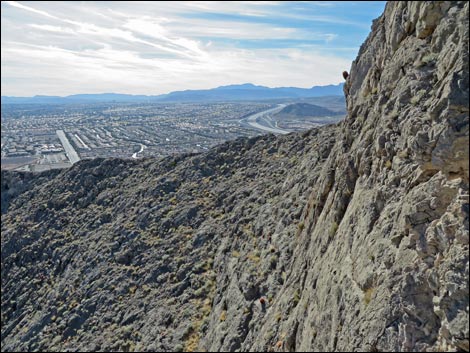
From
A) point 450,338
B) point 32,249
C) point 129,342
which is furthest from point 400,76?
point 32,249

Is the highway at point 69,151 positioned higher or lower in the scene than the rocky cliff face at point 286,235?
lower

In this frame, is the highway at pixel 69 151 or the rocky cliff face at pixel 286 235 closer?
the rocky cliff face at pixel 286 235

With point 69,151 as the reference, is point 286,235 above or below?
above

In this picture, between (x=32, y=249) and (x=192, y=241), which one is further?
(x=32, y=249)

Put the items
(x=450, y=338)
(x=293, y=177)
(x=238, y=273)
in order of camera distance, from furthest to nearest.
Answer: (x=293, y=177) < (x=238, y=273) < (x=450, y=338)

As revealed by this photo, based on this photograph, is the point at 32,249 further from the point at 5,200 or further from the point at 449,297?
the point at 449,297

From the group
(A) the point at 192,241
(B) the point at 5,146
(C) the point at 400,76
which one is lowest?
(B) the point at 5,146

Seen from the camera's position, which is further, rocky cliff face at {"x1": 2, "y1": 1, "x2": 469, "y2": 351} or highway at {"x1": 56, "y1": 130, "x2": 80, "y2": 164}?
highway at {"x1": 56, "y1": 130, "x2": 80, "y2": 164}

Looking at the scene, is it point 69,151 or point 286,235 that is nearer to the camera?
point 286,235
